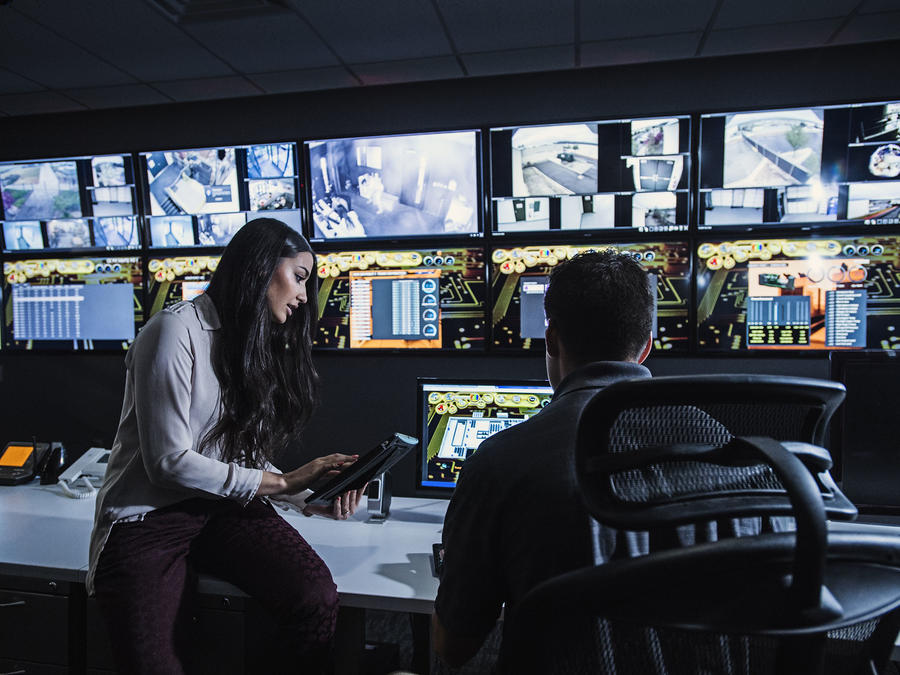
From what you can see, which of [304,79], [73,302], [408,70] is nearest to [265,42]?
[304,79]

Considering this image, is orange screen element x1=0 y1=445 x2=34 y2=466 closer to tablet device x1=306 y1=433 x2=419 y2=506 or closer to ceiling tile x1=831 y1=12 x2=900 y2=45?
tablet device x1=306 y1=433 x2=419 y2=506

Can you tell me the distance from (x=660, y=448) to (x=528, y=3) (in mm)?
2017

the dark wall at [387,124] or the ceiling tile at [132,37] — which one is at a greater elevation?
the ceiling tile at [132,37]

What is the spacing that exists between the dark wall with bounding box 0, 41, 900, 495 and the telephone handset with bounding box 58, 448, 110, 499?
654 mm

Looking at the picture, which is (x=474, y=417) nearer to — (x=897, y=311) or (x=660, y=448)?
(x=660, y=448)

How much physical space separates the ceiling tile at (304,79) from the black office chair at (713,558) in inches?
97.6

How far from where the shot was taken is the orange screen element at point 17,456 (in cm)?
238

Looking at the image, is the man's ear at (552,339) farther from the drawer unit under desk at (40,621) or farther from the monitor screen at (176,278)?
the monitor screen at (176,278)

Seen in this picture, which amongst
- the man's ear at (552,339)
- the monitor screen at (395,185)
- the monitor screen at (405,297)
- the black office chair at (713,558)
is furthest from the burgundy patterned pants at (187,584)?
the monitor screen at (395,185)

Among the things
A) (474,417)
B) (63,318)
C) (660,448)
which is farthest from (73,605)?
(63,318)

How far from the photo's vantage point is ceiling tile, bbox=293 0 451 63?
6.86ft

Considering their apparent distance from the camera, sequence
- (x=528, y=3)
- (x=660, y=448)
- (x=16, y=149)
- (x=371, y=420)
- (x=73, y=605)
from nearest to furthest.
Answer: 1. (x=660, y=448)
2. (x=73, y=605)
3. (x=528, y=3)
4. (x=371, y=420)
5. (x=16, y=149)

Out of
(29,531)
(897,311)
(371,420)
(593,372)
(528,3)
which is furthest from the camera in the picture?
(371,420)

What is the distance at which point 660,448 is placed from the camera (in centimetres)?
49
